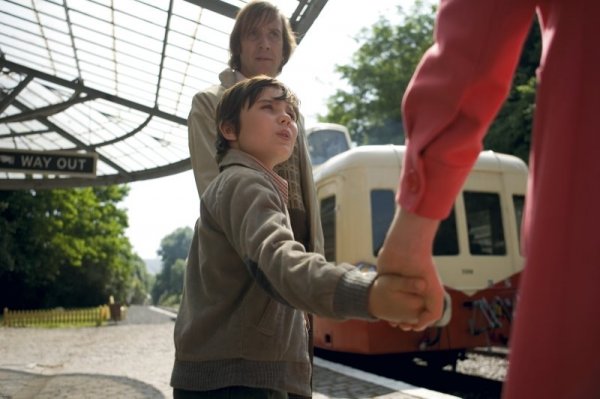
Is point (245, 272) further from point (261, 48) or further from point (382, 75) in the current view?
point (382, 75)

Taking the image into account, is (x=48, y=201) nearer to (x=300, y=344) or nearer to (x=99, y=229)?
(x=99, y=229)

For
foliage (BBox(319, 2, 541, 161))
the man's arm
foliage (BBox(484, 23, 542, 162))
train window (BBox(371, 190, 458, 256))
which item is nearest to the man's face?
the man's arm

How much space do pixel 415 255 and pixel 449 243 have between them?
7353 mm

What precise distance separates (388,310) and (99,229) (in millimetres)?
44248

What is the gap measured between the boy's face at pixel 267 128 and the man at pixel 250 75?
1.34 ft

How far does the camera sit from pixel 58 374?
838 centimetres

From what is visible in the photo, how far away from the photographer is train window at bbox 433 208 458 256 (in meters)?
8.25

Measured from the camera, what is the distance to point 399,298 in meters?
1.18

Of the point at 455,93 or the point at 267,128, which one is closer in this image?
the point at 455,93

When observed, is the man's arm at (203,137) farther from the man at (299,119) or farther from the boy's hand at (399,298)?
the boy's hand at (399,298)

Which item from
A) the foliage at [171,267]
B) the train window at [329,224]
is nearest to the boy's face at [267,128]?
the train window at [329,224]

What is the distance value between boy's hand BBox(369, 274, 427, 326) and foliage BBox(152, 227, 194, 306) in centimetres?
8671

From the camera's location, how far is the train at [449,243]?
7324 mm

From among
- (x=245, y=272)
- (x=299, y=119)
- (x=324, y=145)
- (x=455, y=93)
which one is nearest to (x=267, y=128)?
(x=245, y=272)
